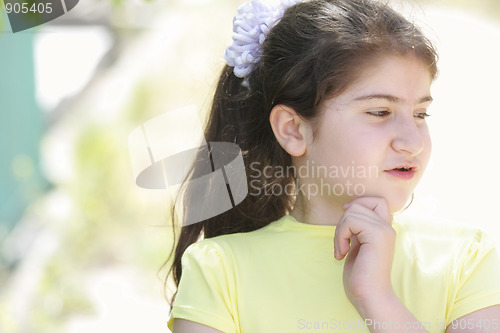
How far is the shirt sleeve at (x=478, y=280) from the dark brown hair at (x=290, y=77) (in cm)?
47

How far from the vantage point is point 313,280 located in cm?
161

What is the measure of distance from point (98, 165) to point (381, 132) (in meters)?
3.31

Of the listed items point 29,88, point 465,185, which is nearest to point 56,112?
point 29,88

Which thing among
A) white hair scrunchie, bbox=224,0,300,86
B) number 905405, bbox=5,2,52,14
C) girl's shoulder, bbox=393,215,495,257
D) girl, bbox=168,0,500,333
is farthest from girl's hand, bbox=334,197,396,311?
number 905405, bbox=5,2,52,14

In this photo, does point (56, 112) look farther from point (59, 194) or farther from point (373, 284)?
point (373, 284)

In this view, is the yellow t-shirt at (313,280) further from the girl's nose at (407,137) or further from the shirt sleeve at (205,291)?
the girl's nose at (407,137)

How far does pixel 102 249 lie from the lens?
4.70 meters

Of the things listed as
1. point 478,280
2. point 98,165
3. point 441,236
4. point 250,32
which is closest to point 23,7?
point 250,32

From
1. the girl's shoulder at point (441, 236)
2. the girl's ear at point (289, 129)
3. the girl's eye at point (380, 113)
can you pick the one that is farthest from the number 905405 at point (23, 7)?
the girl's shoulder at point (441, 236)

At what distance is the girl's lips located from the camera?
5.30ft

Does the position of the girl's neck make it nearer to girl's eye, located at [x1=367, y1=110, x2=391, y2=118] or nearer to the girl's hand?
the girl's hand

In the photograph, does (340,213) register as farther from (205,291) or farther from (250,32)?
(250,32)

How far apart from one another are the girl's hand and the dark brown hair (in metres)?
0.30

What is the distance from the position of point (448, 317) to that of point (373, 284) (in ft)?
0.74
